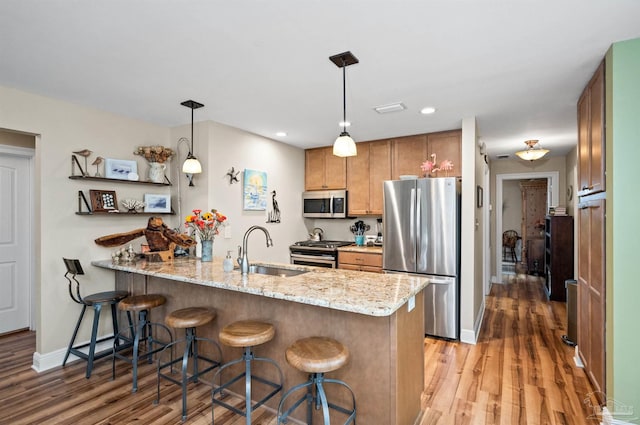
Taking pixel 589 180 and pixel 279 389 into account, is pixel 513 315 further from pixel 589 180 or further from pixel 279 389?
pixel 279 389

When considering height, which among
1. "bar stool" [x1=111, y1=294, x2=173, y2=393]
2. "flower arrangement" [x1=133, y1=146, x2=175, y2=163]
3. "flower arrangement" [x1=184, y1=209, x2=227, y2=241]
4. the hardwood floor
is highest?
"flower arrangement" [x1=133, y1=146, x2=175, y2=163]

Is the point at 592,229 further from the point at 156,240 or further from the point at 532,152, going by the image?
the point at 156,240

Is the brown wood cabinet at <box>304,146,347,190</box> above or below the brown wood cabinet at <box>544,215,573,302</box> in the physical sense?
above

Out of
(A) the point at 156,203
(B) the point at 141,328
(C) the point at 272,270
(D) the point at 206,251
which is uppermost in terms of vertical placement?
(A) the point at 156,203

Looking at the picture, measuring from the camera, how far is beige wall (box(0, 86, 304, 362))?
293cm

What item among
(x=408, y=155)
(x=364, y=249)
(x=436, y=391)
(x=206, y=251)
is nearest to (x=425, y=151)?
(x=408, y=155)

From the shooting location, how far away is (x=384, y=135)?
431cm

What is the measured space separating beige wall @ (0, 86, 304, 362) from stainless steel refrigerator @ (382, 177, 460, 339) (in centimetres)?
181

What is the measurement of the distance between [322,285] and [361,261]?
231 centimetres

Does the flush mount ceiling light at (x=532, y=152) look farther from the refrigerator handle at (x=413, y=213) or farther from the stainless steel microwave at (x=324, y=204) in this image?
the stainless steel microwave at (x=324, y=204)

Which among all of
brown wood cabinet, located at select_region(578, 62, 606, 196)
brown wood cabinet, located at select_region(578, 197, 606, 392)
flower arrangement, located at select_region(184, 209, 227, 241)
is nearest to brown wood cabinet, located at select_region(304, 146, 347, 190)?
flower arrangement, located at select_region(184, 209, 227, 241)

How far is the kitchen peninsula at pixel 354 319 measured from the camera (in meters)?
1.83

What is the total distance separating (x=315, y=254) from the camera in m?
4.69

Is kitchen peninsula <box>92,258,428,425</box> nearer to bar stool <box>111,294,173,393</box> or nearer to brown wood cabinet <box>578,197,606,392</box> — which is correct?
bar stool <box>111,294,173,393</box>
